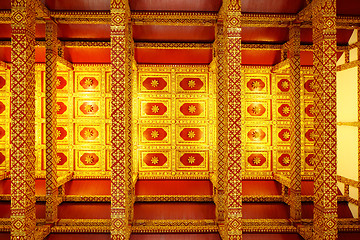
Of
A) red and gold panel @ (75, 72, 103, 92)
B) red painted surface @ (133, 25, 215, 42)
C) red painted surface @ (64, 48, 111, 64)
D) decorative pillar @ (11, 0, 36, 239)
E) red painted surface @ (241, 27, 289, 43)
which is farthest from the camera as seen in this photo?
red and gold panel @ (75, 72, 103, 92)

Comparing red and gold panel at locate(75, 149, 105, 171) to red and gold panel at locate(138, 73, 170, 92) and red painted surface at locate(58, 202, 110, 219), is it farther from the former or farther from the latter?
red and gold panel at locate(138, 73, 170, 92)

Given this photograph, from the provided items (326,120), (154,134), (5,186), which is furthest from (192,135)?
(5,186)

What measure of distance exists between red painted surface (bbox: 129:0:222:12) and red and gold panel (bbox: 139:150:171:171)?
4.83m

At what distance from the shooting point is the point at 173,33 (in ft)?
23.2

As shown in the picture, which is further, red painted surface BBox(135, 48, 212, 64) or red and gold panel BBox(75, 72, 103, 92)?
red and gold panel BBox(75, 72, 103, 92)

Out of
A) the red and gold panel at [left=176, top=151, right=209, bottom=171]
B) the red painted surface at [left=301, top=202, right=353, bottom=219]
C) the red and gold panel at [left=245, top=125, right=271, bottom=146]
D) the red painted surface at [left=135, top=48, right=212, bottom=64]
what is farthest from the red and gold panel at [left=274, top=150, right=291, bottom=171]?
the red painted surface at [left=135, top=48, right=212, bottom=64]

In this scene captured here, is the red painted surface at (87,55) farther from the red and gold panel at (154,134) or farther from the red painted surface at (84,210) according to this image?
the red painted surface at (84,210)

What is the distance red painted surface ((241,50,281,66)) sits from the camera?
8.01 m

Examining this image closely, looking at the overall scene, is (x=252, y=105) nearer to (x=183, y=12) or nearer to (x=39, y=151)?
(x=183, y=12)

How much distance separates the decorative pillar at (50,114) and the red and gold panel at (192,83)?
4098mm

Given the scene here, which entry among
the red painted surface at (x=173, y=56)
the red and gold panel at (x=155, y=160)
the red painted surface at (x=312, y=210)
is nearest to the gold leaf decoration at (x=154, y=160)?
the red and gold panel at (x=155, y=160)

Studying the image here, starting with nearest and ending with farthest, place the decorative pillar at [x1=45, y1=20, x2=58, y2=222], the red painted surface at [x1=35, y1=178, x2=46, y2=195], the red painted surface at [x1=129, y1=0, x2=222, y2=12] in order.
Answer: the red painted surface at [x1=129, y1=0, x2=222, y2=12] → the decorative pillar at [x1=45, y1=20, x2=58, y2=222] → the red painted surface at [x1=35, y1=178, x2=46, y2=195]

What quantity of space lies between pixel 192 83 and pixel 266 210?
16.0 ft

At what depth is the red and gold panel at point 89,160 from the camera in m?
8.52
